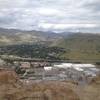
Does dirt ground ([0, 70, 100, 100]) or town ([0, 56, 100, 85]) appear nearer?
dirt ground ([0, 70, 100, 100])

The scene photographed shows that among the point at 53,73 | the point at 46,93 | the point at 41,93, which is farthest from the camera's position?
the point at 53,73

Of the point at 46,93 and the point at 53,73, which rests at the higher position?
the point at 46,93

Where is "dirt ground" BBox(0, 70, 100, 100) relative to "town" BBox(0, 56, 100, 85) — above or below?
above

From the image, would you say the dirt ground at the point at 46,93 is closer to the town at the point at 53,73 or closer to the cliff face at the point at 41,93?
the cliff face at the point at 41,93

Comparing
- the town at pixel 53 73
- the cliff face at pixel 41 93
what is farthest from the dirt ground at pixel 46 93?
the town at pixel 53 73

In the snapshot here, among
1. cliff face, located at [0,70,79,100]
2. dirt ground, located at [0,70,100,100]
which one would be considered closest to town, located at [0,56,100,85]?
dirt ground, located at [0,70,100,100]

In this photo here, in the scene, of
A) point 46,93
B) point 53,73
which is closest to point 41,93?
point 46,93

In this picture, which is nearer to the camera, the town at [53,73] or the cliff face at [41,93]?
the cliff face at [41,93]

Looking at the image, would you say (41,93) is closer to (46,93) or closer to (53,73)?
(46,93)

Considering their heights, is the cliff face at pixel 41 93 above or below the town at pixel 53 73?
above

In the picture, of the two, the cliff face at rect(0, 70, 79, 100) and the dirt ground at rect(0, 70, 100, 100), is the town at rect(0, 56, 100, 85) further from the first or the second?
the cliff face at rect(0, 70, 79, 100)

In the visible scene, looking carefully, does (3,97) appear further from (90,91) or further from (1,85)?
(90,91)
